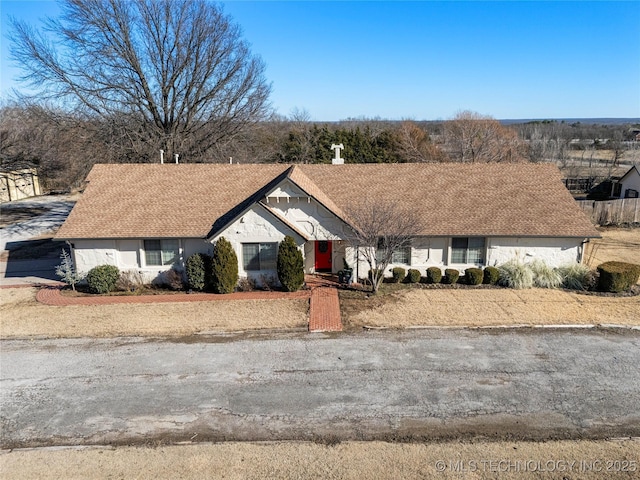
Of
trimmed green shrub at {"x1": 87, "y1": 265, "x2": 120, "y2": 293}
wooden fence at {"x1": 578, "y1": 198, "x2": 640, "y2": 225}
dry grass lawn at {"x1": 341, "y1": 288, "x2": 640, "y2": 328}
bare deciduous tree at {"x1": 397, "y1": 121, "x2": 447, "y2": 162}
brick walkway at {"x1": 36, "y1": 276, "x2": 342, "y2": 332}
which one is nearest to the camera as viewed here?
dry grass lawn at {"x1": 341, "y1": 288, "x2": 640, "y2": 328}

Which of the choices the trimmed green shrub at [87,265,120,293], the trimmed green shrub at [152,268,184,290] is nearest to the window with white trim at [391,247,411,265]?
the trimmed green shrub at [152,268,184,290]

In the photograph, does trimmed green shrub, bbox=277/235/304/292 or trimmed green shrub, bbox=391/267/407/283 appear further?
trimmed green shrub, bbox=391/267/407/283

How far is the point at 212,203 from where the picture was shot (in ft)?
69.3

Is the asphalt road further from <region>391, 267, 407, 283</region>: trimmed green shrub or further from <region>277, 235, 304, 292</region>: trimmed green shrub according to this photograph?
<region>391, 267, 407, 283</region>: trimmed green shrub

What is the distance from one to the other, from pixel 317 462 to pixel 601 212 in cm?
3147

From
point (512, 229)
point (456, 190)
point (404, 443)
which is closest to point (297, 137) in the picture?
point (456, 190)

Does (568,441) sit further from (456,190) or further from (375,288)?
(456,190)

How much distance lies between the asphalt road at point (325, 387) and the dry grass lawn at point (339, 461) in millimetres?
383

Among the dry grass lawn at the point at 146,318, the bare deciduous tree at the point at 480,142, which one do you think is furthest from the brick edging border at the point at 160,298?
the bare deciduous tree at the point at 480,142

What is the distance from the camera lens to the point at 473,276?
64.1ft

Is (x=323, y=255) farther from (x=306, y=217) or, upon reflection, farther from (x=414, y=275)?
(x=414, y=275)

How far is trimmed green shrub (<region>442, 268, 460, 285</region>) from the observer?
19.7 m

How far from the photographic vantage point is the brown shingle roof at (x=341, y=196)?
19828mm

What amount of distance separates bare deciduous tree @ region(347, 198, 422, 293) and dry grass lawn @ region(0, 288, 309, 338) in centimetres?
332
